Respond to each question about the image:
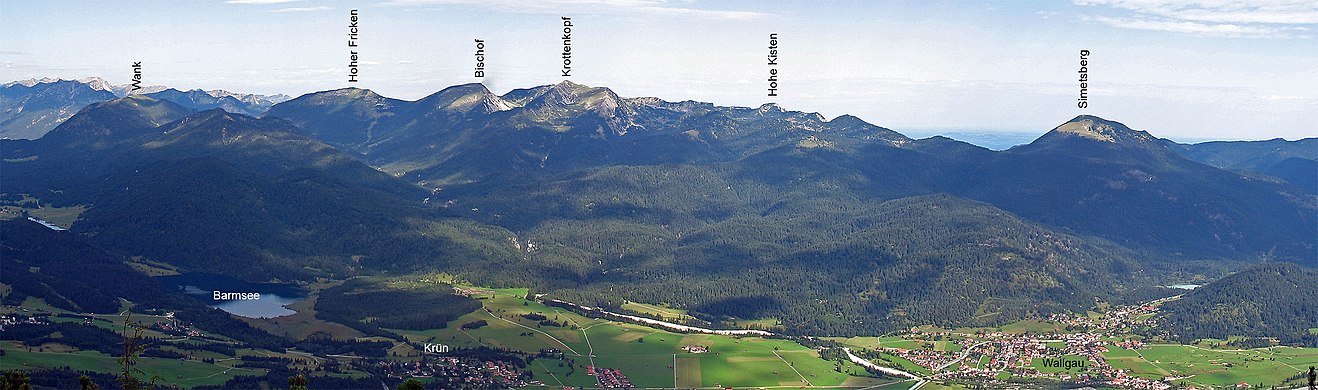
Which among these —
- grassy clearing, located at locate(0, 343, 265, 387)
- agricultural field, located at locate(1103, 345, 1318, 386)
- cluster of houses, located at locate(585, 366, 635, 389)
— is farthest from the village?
grassy clearing, located at locate(0, 343, 265, 387)

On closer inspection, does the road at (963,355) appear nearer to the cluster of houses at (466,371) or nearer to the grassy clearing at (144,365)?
the cluster of houses at (466,371)

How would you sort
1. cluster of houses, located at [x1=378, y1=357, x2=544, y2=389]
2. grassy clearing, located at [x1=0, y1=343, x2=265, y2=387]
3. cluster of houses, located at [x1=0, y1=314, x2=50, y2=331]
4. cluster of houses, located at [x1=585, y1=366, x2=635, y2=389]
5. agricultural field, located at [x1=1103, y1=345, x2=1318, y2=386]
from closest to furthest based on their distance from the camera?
grassy clearing, located at [x1=0, y1=343, x2=265, y2=387] < cluster of houses, located at [x1=378, y1=357, x2=544, y2=389] < cluster of houses, located at [x1=585, y1=366, x2=635, y2=389] < cluster of houses, located at [x1=0, y1=314, x2=50, y2=331] < agricultural field, located at [x1=1103, y1=345, x2=1318, y2=386]

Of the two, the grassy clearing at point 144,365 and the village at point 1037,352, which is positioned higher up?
the grassy clearing at point 144,365

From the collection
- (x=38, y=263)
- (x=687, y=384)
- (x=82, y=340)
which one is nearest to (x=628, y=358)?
(x=687, y=384)

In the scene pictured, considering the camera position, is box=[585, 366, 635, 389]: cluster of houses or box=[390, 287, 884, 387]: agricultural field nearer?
box=[585, 366, 635, 389]: cluster of houses

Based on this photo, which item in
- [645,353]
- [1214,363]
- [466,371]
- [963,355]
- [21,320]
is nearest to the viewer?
[466,371]

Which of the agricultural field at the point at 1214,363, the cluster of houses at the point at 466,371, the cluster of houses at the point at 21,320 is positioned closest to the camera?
the cluster of houses at the point at 466,371

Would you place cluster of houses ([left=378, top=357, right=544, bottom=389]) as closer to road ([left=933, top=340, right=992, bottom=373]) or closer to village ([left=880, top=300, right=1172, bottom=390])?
road ([left=933, top=340, right=992, bottom=373])

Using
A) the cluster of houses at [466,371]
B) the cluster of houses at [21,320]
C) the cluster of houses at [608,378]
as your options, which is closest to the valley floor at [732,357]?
the cluster of houses at [608,378]

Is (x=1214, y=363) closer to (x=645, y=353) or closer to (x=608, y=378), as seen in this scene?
(x=645, y=353)

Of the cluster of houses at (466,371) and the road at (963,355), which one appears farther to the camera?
the road at (963,355)

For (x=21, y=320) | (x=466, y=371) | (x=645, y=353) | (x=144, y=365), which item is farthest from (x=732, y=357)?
(x=21, y=320)

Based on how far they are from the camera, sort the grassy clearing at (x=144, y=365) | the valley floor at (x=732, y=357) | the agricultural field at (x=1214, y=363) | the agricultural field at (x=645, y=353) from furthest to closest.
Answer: the agricultural field at (x=1214, y=363) → the agricultural field at (x=645, y=353) → the valley floor at (x=732, y=357) → the grassy clearing at (x=144, y=365)
